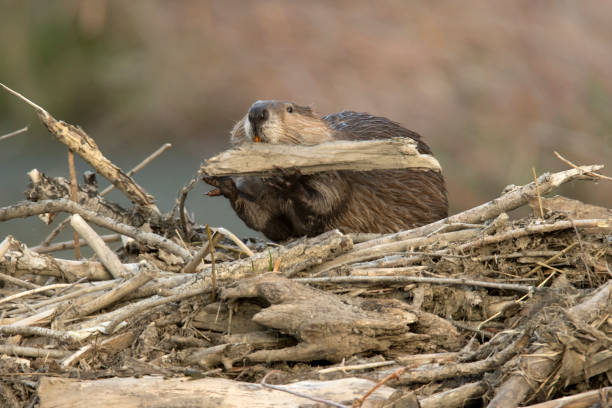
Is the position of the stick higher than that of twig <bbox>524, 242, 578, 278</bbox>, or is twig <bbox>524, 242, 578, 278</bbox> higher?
the stick

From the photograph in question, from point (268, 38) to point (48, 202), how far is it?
1.64 m

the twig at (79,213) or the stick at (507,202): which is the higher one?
the twig at (79,213)

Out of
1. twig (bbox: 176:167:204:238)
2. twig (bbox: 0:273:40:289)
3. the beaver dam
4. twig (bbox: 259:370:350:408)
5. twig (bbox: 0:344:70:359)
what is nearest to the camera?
twig (bbox: 259:370:350:408)

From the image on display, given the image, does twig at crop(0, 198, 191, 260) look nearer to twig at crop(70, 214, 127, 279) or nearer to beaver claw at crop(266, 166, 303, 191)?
twig at crop(70, 214, 127, 279)

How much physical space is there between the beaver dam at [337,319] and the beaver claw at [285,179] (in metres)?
0.04

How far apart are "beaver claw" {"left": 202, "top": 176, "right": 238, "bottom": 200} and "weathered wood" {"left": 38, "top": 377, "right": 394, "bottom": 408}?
3.75ft

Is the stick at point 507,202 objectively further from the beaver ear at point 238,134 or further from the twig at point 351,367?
the beaver ear at point 238,134

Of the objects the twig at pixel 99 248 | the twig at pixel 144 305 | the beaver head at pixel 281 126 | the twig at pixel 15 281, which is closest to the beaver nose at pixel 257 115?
the beaver head at pixel 281 126

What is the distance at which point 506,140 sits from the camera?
17.4 feet

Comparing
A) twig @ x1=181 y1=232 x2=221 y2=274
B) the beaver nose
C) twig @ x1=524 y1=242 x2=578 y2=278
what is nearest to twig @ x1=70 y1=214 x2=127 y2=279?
twig @ x1=181 y1=232 x2=221 y2=274

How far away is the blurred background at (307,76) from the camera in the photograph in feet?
11.1

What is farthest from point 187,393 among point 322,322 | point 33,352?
point 33,352

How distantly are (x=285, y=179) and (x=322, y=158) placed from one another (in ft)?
0.61

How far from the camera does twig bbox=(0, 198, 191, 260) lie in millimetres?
2586
